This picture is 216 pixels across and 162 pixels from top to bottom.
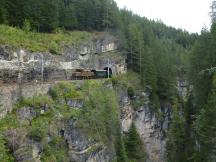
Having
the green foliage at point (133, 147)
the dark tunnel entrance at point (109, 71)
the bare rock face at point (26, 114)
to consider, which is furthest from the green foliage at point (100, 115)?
the dark tunnel entrance at point (109, 71)

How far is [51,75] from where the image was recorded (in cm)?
4916

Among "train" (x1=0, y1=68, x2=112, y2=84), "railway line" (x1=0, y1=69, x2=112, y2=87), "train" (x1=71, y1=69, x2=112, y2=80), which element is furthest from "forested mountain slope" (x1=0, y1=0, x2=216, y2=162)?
"train" (x1=0, y1=68, x2=112, y2=84)

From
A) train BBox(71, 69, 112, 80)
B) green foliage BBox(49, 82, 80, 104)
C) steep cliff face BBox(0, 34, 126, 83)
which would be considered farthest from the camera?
train BBox(71, 69, 112, 80)

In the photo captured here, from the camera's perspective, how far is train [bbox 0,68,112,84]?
134 feet

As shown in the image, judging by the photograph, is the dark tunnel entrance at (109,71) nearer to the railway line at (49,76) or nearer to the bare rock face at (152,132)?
the railway line at (49,76)

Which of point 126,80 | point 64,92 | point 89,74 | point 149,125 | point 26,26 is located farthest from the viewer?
point 149,125

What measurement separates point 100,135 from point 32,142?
12.3 metres

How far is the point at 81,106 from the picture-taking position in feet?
150

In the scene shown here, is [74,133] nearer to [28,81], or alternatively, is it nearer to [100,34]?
[28,81]

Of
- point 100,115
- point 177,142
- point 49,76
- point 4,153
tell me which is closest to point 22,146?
point 4,153

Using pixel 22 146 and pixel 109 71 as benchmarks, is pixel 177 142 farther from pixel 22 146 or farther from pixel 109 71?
pixel 22 146

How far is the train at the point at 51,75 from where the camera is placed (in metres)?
40.8

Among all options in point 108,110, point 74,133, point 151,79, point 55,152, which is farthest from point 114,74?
point 55,152

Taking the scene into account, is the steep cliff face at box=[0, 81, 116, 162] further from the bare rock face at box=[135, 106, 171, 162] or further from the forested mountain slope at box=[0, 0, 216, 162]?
the bare rock face at box=[135, 106, 171, 162]
